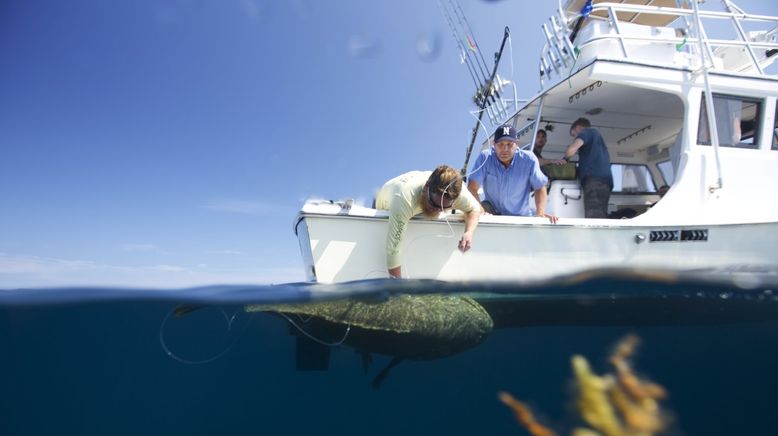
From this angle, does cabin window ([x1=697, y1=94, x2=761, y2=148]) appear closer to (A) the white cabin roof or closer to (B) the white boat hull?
(B) the white boat hull

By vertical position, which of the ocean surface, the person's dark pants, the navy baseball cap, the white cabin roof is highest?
the white cabin roof

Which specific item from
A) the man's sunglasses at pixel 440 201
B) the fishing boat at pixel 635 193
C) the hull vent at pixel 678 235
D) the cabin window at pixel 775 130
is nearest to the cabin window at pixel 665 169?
the fishing boat at pixel 635 193

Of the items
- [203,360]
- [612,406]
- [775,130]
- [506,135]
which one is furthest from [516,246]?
[203,360]

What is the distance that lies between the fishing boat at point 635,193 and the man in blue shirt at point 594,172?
289 mm

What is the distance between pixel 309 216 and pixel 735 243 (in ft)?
18.0

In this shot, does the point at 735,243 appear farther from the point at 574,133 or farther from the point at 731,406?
the point at 731,406

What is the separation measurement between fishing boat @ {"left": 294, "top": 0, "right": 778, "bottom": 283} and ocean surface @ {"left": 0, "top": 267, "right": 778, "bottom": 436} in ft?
1.24

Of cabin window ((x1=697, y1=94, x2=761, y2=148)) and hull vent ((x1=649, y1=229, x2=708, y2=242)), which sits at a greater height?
cabin window ((x1=697, y1=94, x2=761, y2=148))

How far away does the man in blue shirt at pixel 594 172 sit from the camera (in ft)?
17.1

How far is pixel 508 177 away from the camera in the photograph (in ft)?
15.2

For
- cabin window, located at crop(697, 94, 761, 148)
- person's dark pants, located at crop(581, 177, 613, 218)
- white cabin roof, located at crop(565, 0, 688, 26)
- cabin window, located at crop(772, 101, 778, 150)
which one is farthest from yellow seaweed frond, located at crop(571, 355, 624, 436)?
white cabin roof, located at crop(565, 0, 688, 26)

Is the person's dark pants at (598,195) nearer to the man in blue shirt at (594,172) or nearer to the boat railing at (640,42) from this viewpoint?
the man in blue shirt at (594,172)

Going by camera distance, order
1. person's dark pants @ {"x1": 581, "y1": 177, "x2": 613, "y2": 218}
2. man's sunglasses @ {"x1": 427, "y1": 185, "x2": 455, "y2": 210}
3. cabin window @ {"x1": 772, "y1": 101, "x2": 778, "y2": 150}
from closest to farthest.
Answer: man's sunglasses @ {"x1": 427, "y1": 185, "x2": 455, "y2": 210} → person's dark pants @ {"x1": 581, "y1": 177, "x2": 613, "y2": 218} → cabin window @ {"x1": 772, "y1": 101, "x2": 778, "y2": 150}

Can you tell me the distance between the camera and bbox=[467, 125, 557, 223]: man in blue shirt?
4.52 metres
